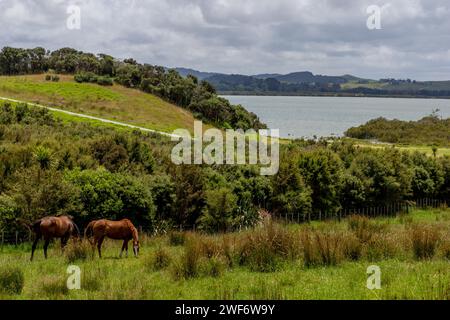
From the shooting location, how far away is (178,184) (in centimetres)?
2906

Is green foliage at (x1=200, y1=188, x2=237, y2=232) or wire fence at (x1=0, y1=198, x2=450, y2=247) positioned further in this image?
green foliage at (x1=200, y1=188, x2=237, y2=232)

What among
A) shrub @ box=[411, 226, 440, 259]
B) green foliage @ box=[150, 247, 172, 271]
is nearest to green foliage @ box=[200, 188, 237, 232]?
shrub @ box=[411, 226, 440, 259]

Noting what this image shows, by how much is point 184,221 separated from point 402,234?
16.8 meters

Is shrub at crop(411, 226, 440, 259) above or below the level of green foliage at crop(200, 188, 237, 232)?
above

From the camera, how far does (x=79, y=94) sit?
336 ft

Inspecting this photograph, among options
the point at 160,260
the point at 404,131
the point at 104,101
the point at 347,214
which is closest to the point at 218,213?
the point at 347,214

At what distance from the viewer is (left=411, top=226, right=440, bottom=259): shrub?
11961 millimetres

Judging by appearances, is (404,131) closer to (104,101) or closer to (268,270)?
(104,101)

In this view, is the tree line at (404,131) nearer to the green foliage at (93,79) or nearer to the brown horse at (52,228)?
the green foliage at (93,79)

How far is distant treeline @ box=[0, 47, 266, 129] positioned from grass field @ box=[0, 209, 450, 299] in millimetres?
90087

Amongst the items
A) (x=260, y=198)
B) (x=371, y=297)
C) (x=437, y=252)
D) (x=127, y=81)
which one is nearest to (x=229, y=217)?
(x=260, y=198)

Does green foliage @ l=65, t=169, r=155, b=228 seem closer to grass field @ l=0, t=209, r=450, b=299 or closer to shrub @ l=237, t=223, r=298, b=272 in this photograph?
grass field @ l=0, t=209, r=450, b=299

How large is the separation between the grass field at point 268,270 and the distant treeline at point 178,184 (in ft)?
32.0

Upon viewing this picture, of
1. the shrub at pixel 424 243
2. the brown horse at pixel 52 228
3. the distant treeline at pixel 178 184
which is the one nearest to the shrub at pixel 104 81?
the distant treeline at pixel 178 184
